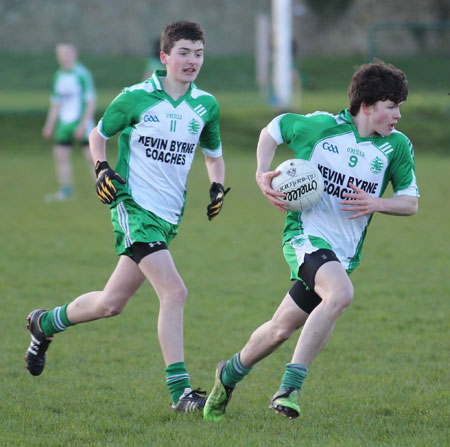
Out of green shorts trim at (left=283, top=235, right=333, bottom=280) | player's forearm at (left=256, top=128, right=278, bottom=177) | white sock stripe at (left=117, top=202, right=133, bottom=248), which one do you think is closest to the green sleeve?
green shorts trim at (left=283, top=235, right=333, bottom=280)

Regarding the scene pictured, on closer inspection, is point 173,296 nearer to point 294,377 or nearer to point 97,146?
point 294,377

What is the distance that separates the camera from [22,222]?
12.0m

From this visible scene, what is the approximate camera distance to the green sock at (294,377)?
4.35 m

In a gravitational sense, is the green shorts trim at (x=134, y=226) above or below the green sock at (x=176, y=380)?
above

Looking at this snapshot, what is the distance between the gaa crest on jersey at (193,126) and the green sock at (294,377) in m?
1.57

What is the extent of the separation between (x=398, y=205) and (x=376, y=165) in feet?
0.83

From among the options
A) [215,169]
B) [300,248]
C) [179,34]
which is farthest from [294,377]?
[179,34]

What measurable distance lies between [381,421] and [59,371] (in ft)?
7.28

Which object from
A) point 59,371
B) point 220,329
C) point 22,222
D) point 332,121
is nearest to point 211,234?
point 22,222

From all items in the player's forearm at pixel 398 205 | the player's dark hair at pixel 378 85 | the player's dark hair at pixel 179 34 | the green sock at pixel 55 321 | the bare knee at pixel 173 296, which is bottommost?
the green sock at pixel 55 321

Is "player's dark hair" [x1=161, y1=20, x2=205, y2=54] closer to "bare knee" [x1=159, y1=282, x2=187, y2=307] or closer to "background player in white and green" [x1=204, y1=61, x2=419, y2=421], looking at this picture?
"background player in white and green" [x1=204, y1=61, x2=419, y2=421]

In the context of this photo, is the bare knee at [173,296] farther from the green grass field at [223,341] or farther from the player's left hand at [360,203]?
the player's left hand at [360,203]

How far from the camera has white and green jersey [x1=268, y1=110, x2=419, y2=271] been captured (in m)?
4.67

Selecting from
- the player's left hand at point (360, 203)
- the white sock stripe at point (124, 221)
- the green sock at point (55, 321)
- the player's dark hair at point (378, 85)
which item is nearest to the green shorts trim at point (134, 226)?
the white sock stripe at point (124, 221)
